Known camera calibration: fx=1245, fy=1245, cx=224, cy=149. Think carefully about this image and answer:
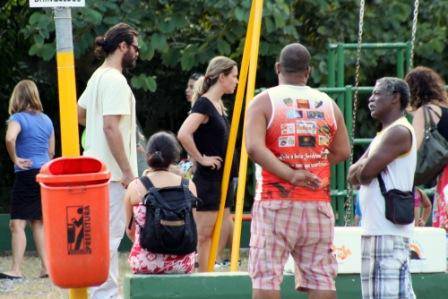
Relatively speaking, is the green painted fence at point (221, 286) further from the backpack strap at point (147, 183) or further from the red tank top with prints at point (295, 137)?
the red tank top with prints at point (295, 137)

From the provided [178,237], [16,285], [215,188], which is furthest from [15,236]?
[178,237]

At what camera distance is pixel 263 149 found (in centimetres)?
675

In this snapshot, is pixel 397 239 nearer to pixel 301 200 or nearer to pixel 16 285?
pixel 301 200

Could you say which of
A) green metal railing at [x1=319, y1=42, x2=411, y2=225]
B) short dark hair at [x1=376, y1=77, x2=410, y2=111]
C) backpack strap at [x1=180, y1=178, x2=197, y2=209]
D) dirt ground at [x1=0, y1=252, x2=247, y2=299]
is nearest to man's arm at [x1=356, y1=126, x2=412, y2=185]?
short dark hair at [x1=376, y1=77, x2=410, y2=111]

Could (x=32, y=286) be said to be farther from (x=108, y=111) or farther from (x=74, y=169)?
(x=74, y=169)

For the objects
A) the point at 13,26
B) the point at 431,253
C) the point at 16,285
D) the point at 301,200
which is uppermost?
the point at 13,26

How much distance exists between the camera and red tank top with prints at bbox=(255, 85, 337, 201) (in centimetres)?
682

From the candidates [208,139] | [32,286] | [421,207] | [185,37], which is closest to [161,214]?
[208,139]

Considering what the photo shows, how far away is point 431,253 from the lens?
833cm

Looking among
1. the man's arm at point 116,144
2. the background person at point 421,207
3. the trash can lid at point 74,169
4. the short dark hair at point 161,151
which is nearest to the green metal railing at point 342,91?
the background person at point 421,207

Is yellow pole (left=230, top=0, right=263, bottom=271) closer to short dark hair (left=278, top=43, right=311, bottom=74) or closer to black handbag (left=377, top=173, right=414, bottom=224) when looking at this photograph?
short dark hair (left=278, top=43, right=311, bottom=74)

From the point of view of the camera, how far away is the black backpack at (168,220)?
7.68m

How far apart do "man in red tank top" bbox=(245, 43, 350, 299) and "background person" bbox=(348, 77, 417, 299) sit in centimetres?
25

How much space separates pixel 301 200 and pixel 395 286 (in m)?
0.73
